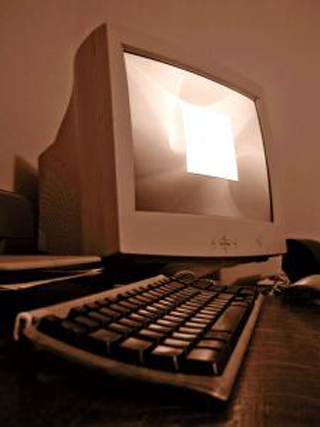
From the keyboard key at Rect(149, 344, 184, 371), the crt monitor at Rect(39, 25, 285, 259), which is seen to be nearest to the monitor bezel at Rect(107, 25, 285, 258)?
the crt monitor at Rect(39, 25, 285, 259)

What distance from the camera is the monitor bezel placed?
60 cm

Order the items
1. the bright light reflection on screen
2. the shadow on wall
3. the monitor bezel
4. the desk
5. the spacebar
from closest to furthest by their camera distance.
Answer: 1. the desk
2. the spacebar
3. the monitor bezel
4. the bright light reflection on screen
5. the shadow on wall

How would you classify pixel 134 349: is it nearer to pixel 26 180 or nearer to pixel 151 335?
pixel 151 335

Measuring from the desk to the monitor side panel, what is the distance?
310mm

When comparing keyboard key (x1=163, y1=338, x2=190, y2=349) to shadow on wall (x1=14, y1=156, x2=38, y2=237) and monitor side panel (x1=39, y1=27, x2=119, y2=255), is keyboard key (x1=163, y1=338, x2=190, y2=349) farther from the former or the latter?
shadow on wall (x1=14, y1=156, x2=38, y2=237)

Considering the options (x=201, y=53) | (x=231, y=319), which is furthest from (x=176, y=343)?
(x=201, y=53)

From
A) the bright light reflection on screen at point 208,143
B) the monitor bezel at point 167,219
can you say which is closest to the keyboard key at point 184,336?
the monitor bezel at point 167,219

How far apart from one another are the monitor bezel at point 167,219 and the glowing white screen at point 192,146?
0.07 feet

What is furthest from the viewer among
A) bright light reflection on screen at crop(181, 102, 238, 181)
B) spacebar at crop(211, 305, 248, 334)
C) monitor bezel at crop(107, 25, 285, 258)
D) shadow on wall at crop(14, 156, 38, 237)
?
shadow on wall at crop(14, 156, 38, 237)

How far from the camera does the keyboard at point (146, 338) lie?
0.23 m

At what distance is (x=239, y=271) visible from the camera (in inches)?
50.3

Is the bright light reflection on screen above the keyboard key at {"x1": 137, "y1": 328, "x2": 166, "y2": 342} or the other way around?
above

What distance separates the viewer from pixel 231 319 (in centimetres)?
37

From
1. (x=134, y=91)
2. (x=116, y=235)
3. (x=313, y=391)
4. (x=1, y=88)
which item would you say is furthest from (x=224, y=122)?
(x=313, y=391)
